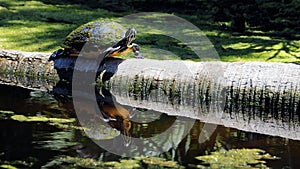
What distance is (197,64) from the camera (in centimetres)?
646

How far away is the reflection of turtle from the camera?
22.4 feet

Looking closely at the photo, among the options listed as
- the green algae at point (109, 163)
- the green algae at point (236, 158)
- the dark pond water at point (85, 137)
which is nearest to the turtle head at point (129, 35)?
the dark pond water at point (85, 137)

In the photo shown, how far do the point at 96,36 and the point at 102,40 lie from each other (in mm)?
90

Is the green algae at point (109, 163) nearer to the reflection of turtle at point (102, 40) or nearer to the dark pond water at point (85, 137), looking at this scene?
the dark pond water at point (85, 137)

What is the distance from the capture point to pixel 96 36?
22.5 feet

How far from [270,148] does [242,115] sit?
1218mm

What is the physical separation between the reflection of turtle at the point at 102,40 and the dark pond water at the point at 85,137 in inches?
33.6

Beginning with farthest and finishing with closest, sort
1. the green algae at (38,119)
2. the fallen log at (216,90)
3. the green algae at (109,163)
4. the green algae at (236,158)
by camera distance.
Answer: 1. the fallen log at (216,90)
2. the green algae at (38,119)
3. the green algae at (236,158)
4. the green algae at (109,163)

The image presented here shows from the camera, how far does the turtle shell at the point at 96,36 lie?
22.4 ft

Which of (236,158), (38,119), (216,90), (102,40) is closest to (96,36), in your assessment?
(102,40)

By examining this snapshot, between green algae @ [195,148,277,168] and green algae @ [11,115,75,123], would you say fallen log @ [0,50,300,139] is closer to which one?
green algae @ [195,148,277,168]

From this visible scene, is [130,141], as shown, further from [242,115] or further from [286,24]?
[286,24]

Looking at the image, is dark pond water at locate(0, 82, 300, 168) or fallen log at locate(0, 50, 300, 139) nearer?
dark pond water at locate(0, 82, 300, 168)

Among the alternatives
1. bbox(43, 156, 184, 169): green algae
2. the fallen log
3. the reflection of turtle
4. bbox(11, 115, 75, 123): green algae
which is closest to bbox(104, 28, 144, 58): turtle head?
the reflection of turtle
